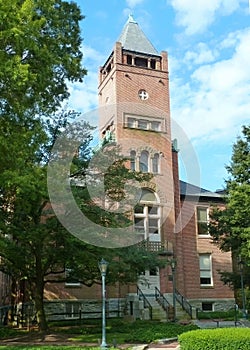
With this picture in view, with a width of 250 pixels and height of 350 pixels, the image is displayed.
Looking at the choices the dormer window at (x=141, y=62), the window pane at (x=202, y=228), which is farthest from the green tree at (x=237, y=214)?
the dormer window at (x=141, y=62)

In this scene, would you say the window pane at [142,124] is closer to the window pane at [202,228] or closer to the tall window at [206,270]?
the window pane at [202,228]

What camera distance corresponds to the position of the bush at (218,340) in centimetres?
1053

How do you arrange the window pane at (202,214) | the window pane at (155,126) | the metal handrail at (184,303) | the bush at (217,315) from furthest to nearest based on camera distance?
1. the window pane at (202,214)
2. the window pane at (155,126)
3. the bush at (217,315)
4. the metal handrail at (184,303)

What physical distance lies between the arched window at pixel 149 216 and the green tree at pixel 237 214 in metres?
5.18

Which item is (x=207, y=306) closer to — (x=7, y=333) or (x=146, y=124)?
(x=146, y=124)

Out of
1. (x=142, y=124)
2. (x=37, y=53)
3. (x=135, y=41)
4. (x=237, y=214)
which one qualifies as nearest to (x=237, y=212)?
(x=237, y=214)

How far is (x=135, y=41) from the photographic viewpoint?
34.0 metres

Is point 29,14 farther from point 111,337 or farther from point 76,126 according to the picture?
point 111,337

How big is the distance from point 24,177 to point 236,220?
12710 mm

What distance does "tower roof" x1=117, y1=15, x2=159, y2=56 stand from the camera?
33.2 metres

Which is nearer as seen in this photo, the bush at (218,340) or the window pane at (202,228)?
the bush at (218,340)

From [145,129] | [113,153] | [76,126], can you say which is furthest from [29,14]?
[145,129]

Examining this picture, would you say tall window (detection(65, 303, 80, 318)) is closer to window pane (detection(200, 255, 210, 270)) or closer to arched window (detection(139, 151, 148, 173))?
window pane (detection(200, 255, 210, 270))

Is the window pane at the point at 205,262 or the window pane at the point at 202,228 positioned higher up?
the window pane at the point at 202,228
